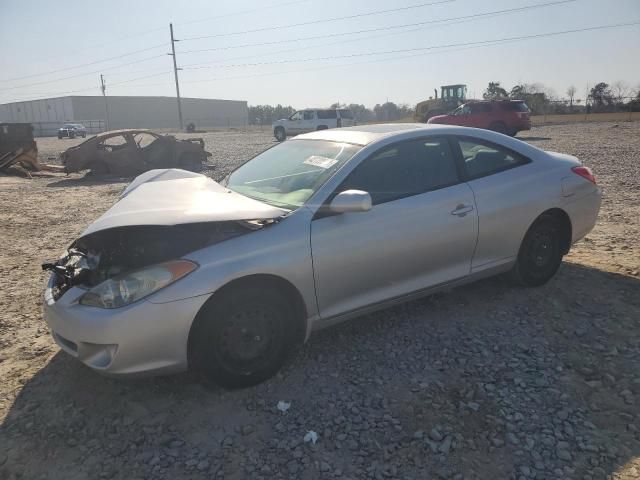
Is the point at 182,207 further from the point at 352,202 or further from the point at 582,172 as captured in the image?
the point at 582,172

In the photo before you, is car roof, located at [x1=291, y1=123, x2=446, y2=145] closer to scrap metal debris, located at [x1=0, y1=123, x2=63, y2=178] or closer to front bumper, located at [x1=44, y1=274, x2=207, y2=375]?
front bumper, located at [x1=44, y1=274, x2=207, y2=375]

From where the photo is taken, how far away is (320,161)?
3709mm

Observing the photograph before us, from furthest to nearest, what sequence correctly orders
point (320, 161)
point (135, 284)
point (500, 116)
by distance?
point (500, 116)
point (320, 161)
point (135, 284)

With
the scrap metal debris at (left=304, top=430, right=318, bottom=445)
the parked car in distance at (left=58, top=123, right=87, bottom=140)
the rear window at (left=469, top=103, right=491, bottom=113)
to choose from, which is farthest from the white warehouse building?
the scrap metal debris at (left=304, top=430, right=318, bottom=445)

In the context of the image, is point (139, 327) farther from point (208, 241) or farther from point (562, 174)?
point (562, 174)

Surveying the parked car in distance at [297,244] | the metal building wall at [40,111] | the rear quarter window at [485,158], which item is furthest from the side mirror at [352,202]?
the metal building wall at [40,111]

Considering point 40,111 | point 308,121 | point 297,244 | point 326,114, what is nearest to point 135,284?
point 297,244

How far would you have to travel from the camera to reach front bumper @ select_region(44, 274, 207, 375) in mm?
2695

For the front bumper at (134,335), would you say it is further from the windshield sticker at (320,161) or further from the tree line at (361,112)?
the tree line at (361,112)

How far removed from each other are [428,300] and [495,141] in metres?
1.49

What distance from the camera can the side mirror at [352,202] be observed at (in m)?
3.08

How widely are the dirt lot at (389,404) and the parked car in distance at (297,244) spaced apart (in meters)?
0.30

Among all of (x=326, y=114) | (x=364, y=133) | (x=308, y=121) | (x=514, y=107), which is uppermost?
(x=326, y=114)

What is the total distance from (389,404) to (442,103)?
32.3 m
